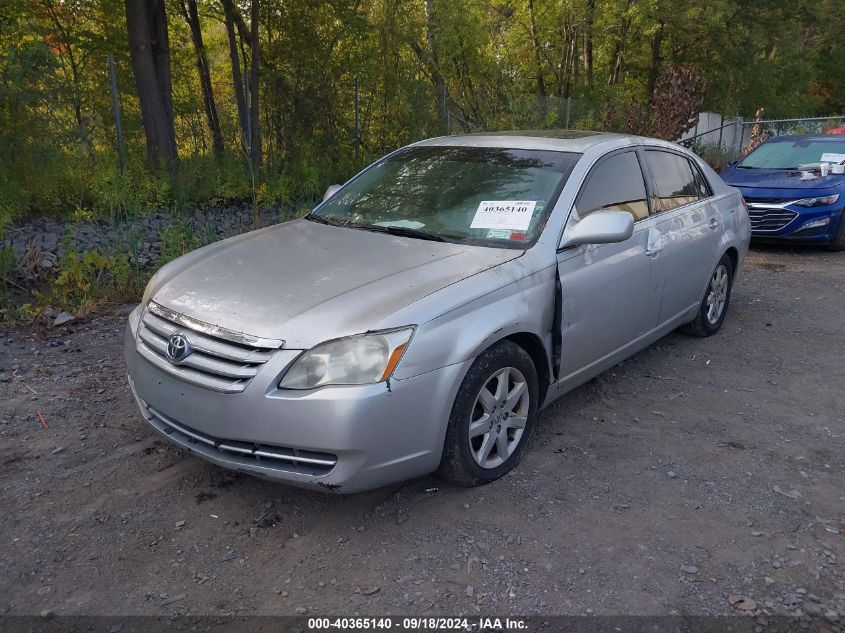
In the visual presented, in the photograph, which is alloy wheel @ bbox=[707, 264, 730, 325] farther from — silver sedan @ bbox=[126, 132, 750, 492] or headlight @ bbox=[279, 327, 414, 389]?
headlight @ bbox=[279, 327, 414, 389]

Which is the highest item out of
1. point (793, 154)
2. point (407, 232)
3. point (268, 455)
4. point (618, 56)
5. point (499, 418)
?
point (618, 56)

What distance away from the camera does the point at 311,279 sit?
3271mm

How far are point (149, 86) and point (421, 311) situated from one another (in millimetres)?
8585

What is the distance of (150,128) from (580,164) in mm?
7731

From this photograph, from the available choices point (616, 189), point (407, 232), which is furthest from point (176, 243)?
point (616, 189)

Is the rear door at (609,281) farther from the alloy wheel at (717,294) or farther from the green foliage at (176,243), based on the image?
the green foliage at (176,243)

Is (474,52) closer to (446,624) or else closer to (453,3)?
(453,3)

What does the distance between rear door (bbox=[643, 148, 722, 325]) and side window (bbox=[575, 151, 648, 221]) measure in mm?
163

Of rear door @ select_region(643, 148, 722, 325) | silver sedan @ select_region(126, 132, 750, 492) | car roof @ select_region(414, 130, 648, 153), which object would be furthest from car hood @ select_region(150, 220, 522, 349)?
rear door @ select_region(643, 148, 722, 325)

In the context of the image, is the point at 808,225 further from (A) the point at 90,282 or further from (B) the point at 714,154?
(B) the point at 714,154

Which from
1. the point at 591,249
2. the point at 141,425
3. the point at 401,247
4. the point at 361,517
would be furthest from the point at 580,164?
the point at 141,425

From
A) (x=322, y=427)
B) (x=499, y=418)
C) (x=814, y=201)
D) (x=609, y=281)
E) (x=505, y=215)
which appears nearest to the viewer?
(x=322, y=427)

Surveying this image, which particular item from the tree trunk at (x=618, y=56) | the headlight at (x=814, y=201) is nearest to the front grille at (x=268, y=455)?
the headlight at (x=814, y=201)

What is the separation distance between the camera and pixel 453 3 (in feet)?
51.4
